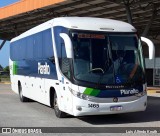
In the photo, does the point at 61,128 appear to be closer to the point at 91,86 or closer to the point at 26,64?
the point at 91,86

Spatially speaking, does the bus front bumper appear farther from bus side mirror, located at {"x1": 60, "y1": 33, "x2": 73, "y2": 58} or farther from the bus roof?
the bus roof

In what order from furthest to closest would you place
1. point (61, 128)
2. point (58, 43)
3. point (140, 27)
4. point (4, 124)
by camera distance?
1. point (140, 27)
2. point (58, 43)
3. point (4, 124)
4. point (61, 128)

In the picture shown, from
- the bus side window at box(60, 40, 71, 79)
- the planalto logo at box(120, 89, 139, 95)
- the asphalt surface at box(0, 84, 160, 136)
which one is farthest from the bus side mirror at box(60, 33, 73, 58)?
the asphalt surface at box(0, 84, 160, 136)

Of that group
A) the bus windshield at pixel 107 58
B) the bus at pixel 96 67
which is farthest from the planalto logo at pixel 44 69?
the bus windshield at pixel 107 58

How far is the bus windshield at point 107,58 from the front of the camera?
10773mm

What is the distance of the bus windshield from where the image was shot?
10773 millimetres

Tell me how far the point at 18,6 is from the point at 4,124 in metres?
27.5

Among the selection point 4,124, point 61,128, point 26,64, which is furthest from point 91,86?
point 26,64

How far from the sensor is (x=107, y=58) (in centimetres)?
1102

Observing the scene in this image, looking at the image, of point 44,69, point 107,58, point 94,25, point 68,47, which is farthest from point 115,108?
point 44,69

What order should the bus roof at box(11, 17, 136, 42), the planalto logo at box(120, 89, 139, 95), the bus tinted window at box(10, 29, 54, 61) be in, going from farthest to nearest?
the bus tinted window at box(10, 29, 54, 61) → the bus roof at box(11, 17, 136, 42) → the planalto logo at box(120, 89, 139, 95)

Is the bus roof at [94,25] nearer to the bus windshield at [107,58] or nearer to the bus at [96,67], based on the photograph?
the bus at [96,67]

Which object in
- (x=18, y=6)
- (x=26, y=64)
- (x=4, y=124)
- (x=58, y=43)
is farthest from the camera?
(x=18, y=6)

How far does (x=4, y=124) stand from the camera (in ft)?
35.3
